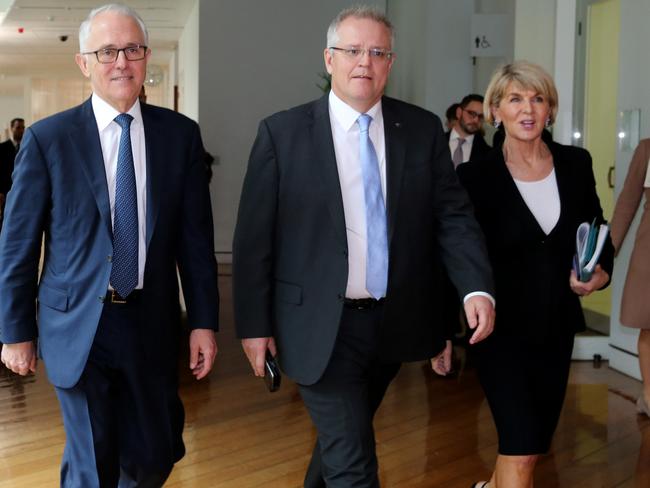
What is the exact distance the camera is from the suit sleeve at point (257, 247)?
2.70 metres

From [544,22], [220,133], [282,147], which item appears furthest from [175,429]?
[220,133]

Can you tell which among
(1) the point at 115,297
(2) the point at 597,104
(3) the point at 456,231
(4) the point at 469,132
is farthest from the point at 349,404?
(2) the point at 597,104

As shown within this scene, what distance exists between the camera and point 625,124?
6.28 m

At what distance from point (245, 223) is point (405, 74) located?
32.1 ft

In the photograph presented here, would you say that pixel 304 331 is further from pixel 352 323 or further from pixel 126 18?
pixel 126 18

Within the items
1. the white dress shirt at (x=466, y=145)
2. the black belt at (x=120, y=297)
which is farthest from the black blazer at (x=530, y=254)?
the white dress shirt at (x=466, y=145)

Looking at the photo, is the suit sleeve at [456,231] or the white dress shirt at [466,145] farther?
the white dress shirt at [466,145]

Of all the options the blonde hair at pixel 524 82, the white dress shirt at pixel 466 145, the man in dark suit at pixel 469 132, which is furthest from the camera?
the white dress shirt at pixel 466 145

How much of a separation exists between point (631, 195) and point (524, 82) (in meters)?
2.35

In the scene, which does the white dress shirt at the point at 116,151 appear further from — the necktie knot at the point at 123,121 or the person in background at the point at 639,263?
the person in background at the point at 639,263

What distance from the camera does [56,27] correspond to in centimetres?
1694

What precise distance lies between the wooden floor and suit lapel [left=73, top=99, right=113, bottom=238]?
1.56m

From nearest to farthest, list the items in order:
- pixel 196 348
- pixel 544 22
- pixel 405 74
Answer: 1. pixel 196 348
2. pixel 544 22
3. pixel 405 74

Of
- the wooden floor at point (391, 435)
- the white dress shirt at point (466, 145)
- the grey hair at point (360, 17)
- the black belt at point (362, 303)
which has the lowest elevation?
the wooden floor at point (391, 435)
